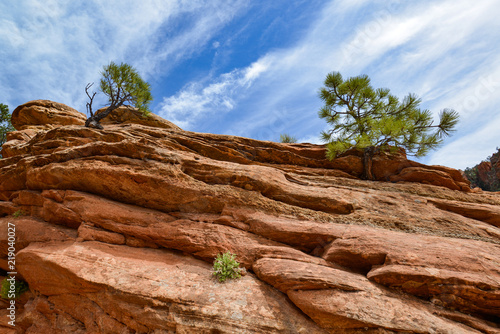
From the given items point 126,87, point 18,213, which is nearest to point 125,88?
point 126,87

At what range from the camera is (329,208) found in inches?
380

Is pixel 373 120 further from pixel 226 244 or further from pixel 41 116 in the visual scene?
pixel 41 116

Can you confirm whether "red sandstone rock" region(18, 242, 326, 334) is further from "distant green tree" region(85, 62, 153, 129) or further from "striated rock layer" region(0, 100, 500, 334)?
"distant green tree" region(85, 62, 153, 129)

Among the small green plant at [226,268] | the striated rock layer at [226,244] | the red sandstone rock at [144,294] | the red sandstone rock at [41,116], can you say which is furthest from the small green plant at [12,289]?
the red sandstone rock at [41,116]

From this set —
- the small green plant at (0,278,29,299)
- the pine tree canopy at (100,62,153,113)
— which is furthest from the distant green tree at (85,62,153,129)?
the small green plant at (0,278,29,299)

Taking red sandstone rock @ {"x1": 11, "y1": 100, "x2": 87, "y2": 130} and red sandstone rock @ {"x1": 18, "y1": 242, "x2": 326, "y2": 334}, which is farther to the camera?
red sandstone rock @ {"x1": 11, "y1": 100, "x2": 87, "y2": 130}

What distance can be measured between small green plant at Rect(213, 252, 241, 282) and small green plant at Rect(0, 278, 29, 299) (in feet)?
28.4

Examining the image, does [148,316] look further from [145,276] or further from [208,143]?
[208,143]

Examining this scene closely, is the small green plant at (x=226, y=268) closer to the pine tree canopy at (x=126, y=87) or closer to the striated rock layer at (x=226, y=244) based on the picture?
the striated rock layer at (x=226, y=244)

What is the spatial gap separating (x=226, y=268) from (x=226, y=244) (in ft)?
3.52

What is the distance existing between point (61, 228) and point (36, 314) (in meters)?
3.11

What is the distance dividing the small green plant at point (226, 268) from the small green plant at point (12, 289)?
28.4ft

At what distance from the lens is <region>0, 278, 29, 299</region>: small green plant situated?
824 cm

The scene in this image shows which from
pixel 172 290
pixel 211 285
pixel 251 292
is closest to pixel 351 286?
pixel 251 292
